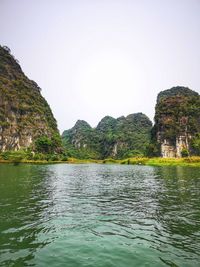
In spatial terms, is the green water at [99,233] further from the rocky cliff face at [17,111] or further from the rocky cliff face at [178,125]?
the rocky cliff face at [178,125]

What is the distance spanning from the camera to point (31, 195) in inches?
895

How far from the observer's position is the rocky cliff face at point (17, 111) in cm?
14750

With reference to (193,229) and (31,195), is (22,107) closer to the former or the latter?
(31,195)

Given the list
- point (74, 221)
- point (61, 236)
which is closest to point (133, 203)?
point (74, 221)

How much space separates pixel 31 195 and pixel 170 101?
156437 mm

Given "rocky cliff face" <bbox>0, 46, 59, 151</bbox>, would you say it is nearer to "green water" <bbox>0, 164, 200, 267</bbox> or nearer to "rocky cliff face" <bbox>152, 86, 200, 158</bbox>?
"rocky cliff face" <bbox>152, 86, 200, 158</bbox>

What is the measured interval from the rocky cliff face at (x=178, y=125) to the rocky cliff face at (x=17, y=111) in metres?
81.0

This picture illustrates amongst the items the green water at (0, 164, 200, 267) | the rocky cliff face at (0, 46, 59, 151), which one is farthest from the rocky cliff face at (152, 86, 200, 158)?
the green water at (0, 164, 200, 267)

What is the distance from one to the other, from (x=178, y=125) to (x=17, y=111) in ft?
340

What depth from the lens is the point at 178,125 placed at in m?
158

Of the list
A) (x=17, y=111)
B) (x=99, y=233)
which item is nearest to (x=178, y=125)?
(x=17, y=111)

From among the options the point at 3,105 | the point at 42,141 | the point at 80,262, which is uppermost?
the point at 3,105

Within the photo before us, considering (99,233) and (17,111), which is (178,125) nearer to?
(17,111)

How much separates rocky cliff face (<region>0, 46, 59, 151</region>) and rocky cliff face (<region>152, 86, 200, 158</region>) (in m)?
81.0
